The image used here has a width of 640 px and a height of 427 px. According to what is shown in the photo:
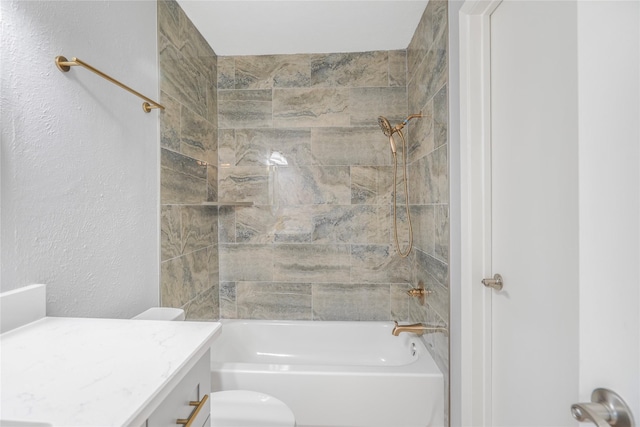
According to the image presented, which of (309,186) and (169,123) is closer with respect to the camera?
(169,123)

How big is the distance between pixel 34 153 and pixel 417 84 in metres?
1.90

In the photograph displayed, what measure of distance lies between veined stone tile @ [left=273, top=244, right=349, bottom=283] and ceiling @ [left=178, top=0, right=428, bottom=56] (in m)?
1.45

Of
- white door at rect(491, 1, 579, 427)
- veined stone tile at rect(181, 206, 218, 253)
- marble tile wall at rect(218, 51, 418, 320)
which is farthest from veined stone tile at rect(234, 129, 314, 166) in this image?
white door at rect(491, 1, 579, 427)

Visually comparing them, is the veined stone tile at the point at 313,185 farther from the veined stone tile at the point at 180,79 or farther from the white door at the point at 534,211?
the white door at the point at 534,211

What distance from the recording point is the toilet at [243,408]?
1238 mm

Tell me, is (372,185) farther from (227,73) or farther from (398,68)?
(227,73)

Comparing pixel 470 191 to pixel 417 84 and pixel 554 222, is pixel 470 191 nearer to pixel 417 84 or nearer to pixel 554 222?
pixel 554 222

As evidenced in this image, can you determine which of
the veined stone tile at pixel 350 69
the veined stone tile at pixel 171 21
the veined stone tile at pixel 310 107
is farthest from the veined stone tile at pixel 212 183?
the veined stone tile at pixel 350 69

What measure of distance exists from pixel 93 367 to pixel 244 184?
184 cm

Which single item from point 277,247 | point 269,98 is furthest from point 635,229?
point 269,98

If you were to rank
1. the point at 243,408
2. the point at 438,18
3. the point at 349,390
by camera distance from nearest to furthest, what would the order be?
1. the point at 243,408
2. the point at 349,390
3. the point at 438,18

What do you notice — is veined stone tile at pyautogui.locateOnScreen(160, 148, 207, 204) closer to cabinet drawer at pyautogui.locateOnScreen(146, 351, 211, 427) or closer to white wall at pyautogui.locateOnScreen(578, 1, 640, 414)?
cabinet drawer at pyautogui.locateOnScreen(146, 351, 211, 427)

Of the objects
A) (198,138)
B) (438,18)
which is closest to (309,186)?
(198,138)

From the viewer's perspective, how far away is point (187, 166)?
6.05ft
